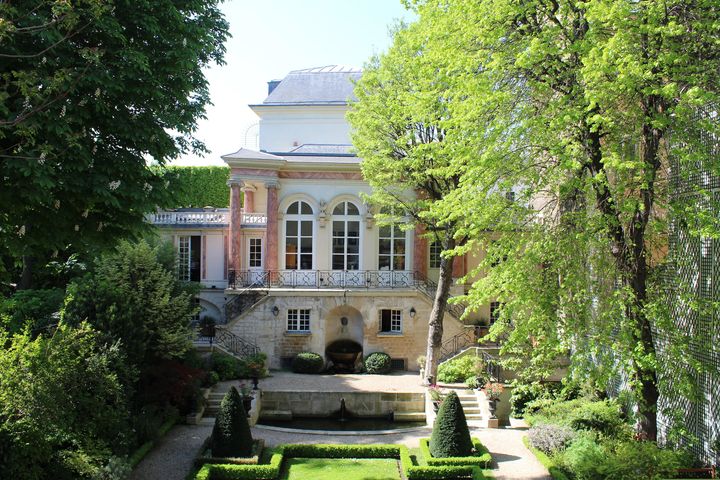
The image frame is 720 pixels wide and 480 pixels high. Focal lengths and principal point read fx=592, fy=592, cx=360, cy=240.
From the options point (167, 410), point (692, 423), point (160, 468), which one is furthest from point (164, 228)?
point (692, 423)

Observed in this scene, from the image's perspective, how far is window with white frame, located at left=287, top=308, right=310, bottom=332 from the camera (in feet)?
84.9

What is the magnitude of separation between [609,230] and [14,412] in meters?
12.5

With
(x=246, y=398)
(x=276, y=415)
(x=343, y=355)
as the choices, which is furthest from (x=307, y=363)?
(x=246, y=398)

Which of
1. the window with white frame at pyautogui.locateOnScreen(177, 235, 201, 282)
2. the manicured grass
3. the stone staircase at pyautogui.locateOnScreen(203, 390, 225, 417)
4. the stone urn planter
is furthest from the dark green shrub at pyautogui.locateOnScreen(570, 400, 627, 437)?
the window with white frame at pyautogui.locateOnScreen(177, 235, 201, 282)

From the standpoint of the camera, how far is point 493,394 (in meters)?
19.6

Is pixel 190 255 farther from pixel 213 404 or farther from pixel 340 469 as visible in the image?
pixel 340 469

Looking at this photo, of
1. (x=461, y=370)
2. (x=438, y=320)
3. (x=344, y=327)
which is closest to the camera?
(x=438, y=320)

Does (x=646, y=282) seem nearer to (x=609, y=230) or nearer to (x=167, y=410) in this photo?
(x=609, y=230)

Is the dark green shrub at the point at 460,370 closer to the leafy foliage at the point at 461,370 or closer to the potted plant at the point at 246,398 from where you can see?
the leafy foliage at the point at 461,370

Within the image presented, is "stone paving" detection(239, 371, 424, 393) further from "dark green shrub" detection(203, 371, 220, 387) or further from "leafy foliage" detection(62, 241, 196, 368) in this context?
"leafy foliage" detection(62, 241, 196, 368)

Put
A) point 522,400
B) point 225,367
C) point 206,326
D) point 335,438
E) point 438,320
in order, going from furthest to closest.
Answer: point 206,326
point 225,367
point 438,320
point 522,400
point 335,438

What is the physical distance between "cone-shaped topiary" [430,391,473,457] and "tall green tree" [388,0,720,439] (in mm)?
3500

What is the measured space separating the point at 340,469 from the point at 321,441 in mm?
2721

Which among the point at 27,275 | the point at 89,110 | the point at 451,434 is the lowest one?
the point at 451,434
